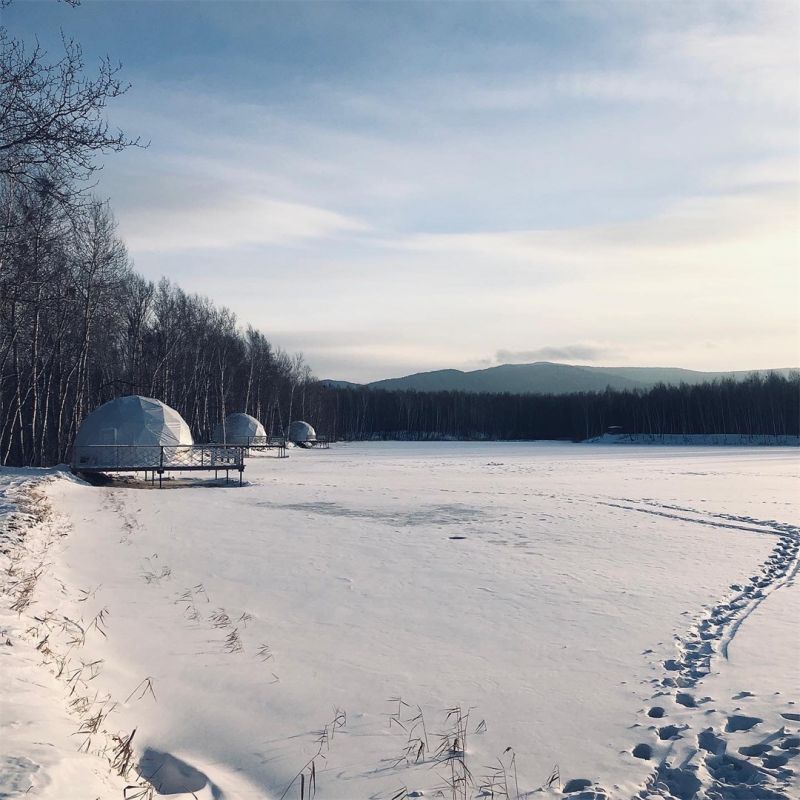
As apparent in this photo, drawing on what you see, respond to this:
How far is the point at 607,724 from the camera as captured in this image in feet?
15.6

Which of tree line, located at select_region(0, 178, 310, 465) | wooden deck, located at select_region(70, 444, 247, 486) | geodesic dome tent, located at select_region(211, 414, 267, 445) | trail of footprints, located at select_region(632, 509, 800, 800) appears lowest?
trail of footprints, located at select_region(632, 509, 800, 800)

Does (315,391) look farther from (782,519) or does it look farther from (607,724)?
(607,724)

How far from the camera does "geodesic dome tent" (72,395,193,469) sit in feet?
79.9

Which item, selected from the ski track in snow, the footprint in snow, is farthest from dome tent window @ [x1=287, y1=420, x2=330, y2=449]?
the footprint in snow

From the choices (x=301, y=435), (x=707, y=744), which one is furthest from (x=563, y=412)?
(x=707, y=744)

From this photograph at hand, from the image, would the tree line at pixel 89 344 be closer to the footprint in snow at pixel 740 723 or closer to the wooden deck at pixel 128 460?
the wooden deck at pixel 128 460

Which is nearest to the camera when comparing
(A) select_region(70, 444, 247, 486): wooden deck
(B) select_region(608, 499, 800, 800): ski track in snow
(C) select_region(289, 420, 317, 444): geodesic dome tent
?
(B) select_region(608, 499, 800, 800): ski track in snow

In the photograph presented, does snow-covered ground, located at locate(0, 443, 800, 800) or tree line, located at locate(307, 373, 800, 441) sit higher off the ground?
tree line, located at locate(307, 373, 800, 441)

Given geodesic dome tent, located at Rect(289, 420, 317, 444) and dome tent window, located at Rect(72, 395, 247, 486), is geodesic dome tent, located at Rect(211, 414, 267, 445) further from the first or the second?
dome tent window, located at Rect(72, 395, 247, 486)

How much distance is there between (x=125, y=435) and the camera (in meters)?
25.2

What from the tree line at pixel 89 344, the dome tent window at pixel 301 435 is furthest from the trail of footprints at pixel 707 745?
the dome tent window at pixel 301 435

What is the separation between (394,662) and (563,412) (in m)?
111

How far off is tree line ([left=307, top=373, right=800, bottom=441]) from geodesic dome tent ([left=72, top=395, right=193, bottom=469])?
5619 centimetres

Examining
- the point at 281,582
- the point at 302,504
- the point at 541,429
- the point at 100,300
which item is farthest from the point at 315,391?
the point at 281,582
